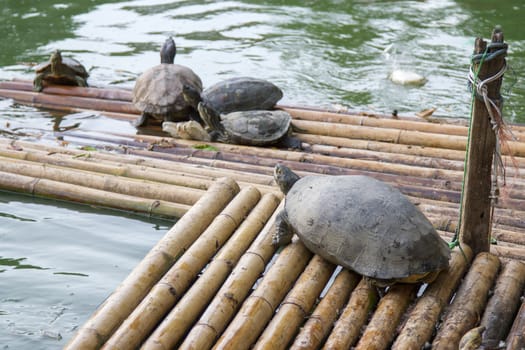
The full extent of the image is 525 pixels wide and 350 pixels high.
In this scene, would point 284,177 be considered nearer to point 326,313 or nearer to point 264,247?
point 264,247

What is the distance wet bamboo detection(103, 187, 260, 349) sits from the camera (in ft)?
10.6

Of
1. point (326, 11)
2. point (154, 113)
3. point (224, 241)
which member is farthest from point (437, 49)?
point (224, 241)

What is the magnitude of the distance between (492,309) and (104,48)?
662 cm

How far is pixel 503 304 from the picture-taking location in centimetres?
330

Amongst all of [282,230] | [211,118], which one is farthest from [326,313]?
[211,118]

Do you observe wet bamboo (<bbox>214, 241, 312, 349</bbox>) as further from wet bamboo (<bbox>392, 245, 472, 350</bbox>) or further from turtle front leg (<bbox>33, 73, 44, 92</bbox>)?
turtle front leg (<bbox>33, 73, 44, 92</bbox>)

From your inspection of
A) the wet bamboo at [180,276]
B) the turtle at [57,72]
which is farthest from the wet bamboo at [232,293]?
the turtle at [57,72]

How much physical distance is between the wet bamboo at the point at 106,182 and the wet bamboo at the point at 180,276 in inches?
20.0

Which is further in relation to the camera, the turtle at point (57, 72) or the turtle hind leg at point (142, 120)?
the turtle at point (57, 72)

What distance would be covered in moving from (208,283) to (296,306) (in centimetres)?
47

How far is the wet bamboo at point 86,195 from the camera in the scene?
4.61 m

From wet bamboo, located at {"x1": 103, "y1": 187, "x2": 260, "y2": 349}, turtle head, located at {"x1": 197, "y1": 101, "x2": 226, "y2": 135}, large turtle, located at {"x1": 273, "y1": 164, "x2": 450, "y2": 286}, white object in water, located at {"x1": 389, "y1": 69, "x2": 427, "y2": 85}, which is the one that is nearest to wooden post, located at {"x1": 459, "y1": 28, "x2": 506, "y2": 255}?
large turtle, located at {"x1": 273, "y1": 164, "x2": 450, "y2": 286}

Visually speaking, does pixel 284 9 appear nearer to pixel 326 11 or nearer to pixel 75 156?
pixel 326 11

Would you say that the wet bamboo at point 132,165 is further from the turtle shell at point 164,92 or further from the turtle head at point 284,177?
the turtle shell at point 164,92
